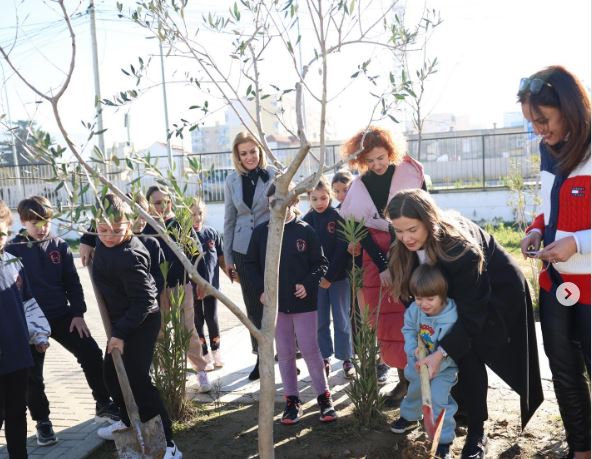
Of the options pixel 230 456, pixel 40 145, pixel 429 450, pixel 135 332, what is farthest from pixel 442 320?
pixel 40 145

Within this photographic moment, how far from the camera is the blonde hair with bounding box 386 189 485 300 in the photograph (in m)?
3.26

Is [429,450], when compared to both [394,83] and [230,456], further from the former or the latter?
[394,83]

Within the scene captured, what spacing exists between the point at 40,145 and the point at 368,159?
227cm

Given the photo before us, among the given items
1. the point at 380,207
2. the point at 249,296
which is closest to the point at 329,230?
the point at 249,296

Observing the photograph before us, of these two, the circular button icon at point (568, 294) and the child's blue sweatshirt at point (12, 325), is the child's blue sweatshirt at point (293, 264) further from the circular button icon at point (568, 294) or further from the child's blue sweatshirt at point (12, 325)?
the circular button icon at point (568, 294)

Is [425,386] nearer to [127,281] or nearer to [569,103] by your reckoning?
[569,103]

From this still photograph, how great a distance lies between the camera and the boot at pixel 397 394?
13.9 ft

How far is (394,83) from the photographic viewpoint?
2912 mm

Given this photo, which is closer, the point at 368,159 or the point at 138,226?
the point at 138,226

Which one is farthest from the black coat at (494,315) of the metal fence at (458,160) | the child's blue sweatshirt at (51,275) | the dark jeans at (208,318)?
the metal fence at (458,160)

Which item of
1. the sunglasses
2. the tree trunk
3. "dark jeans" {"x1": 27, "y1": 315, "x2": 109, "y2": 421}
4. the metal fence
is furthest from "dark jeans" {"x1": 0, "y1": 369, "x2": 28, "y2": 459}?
the metal fence

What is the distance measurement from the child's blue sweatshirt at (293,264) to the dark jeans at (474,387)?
1131 mm

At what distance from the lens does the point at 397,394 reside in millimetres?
4281

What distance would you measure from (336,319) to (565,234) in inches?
104
